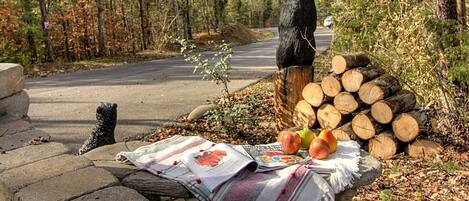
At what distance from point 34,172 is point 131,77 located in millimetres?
9535

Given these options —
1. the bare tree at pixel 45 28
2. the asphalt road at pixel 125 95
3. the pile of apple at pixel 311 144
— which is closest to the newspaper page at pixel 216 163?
the pile of apple at pixel 311 144

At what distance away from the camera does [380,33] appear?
6246 millimetres

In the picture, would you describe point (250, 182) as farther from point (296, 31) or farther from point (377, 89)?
point (296, 31)

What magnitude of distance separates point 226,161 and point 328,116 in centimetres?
292

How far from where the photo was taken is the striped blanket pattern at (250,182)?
2.59m

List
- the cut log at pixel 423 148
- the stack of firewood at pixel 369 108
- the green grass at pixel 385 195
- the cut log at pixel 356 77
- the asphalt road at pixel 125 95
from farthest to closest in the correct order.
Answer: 1. the asphalt road at pixel 125 95
2. the cut log at pixel 356 77
3. the stack of firewood at pixel 369 108
4. the cut log at pixel 423 148
5. the green grass at pixel 385 195

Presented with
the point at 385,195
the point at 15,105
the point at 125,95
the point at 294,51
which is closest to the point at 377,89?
the point at 294,51

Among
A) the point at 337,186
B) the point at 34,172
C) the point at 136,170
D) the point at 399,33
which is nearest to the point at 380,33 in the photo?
the point at 399,33

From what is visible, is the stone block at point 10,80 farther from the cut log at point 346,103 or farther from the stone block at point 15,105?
the cut log at point 346,103

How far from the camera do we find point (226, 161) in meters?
2.84

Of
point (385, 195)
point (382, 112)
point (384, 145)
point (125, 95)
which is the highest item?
point (382, 112)

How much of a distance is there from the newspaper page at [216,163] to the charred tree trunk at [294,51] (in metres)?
2.89

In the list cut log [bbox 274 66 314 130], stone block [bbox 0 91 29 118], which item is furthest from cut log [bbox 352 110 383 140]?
stone block [bbox 0 91 29 118]

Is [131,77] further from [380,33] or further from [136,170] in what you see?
[136,170]
